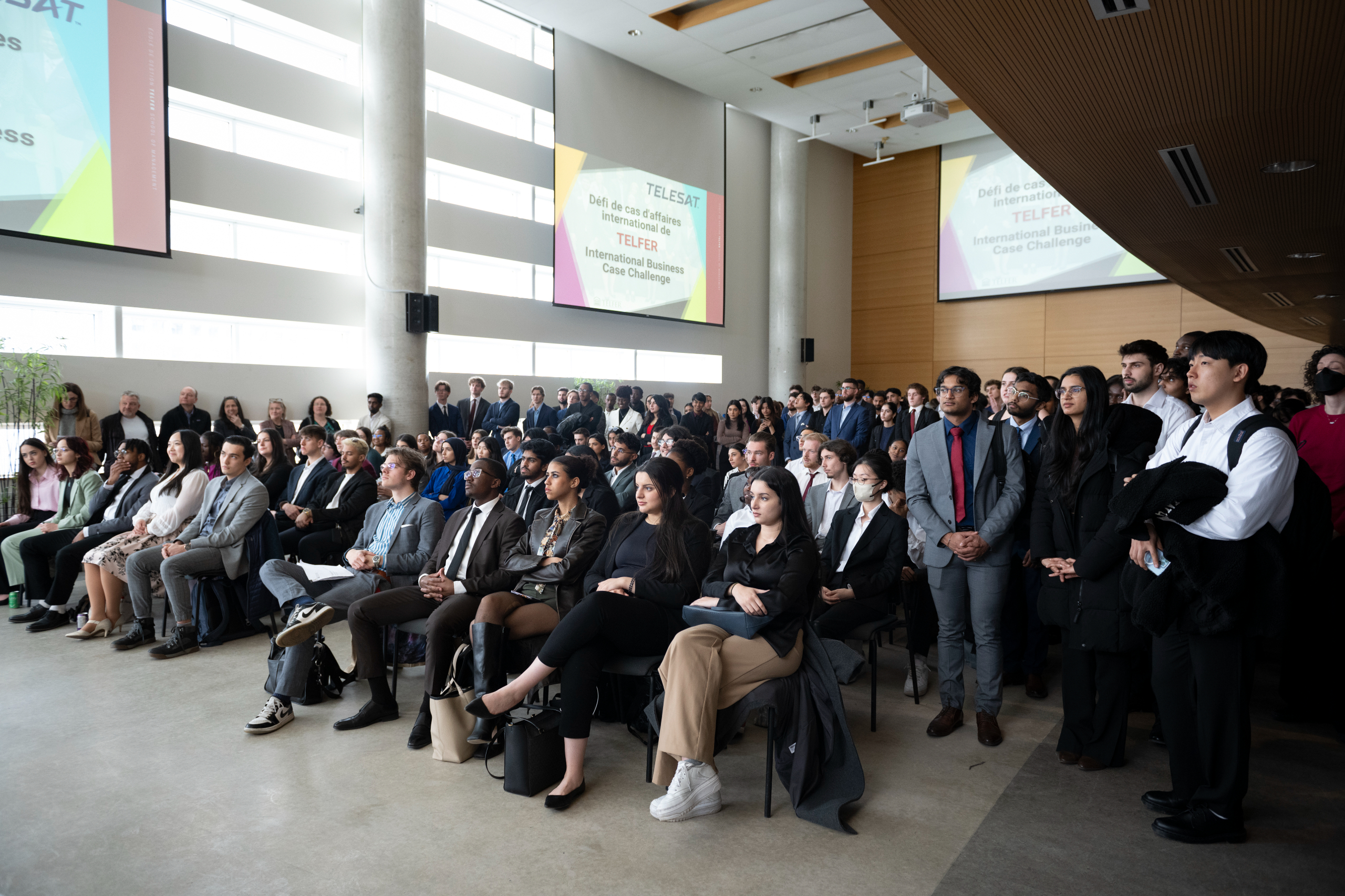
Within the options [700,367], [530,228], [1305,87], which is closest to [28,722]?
[1305,87]

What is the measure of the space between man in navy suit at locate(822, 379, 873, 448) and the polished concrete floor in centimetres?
502

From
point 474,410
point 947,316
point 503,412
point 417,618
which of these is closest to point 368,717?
point 417,618

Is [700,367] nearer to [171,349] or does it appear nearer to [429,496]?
[171,349]

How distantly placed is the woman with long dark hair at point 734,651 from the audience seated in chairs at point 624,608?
0.24 m

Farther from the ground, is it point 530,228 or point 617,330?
point 530,228

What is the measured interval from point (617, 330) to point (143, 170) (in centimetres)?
719

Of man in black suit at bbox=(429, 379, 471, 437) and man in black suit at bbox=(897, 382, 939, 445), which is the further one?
man in black suit at bbox=(429, 379, 471, 437)

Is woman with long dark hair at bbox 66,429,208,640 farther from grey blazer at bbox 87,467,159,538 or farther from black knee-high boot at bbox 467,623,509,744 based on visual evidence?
black knee-high boot at bbox 467,623,509,744

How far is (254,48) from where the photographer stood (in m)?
9.91

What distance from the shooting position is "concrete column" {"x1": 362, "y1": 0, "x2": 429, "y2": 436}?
9828mm

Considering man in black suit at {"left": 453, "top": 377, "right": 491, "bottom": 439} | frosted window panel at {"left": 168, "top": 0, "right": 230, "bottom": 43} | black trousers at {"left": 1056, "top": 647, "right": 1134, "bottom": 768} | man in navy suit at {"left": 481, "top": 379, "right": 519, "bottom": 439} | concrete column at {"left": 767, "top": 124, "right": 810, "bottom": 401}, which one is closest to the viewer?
black trousers at {"left": 1056, "top": 647, "right": 1134, "bottom": 768}

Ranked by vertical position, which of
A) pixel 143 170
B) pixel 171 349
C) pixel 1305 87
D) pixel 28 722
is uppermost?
pixel 143 170

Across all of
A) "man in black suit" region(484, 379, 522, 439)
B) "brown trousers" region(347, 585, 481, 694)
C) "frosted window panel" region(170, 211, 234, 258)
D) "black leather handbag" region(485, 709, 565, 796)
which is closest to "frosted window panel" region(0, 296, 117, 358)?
"frosted window panel" region(170, 211, 234, 258)

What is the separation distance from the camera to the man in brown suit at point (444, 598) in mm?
3510
